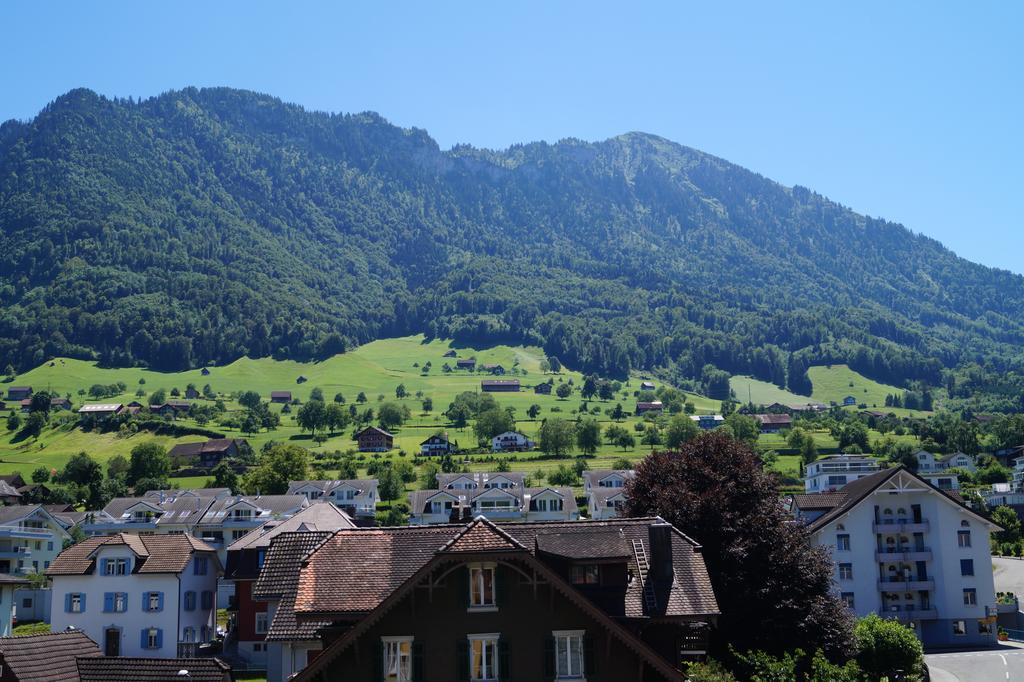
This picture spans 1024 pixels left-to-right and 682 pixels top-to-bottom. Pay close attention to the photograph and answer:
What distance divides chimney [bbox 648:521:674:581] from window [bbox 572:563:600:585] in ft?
7.04

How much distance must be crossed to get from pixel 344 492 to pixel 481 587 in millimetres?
113781

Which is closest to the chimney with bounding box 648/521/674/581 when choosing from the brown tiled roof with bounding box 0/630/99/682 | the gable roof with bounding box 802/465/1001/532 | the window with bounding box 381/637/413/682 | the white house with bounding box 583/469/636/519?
the window with bounding box 381/637/413/682

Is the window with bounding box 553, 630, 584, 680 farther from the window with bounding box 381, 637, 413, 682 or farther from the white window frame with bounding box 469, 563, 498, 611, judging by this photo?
the window with bounding box 381, 637, 413, 682

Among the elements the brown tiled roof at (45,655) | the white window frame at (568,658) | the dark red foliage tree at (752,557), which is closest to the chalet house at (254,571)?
the brown tiled roof at (45,655)

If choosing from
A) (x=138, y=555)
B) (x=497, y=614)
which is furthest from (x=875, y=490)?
(x=497, y=614)

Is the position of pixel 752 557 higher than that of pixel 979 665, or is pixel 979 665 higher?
pixel 752 557

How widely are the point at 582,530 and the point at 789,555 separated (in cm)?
1723

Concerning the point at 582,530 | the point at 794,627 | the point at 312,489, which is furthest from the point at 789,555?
the point at 312,489

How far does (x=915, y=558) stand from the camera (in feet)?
244

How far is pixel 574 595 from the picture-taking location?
30984 millimetres

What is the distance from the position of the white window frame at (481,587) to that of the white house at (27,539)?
7855 centimetres

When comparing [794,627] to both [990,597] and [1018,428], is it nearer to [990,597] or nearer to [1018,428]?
[990,597]

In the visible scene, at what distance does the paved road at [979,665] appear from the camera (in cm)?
5456

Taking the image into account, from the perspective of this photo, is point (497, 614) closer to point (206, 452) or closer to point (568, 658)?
point (568, 658)
